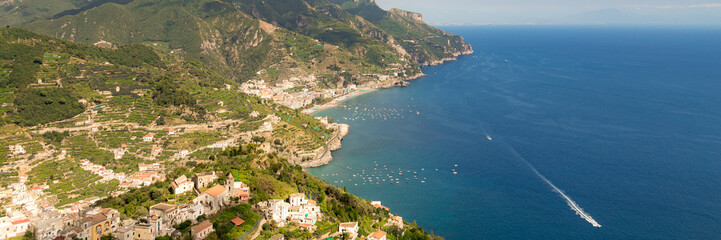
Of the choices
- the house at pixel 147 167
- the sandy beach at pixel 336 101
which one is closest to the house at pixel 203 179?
the house at pixel 147 167

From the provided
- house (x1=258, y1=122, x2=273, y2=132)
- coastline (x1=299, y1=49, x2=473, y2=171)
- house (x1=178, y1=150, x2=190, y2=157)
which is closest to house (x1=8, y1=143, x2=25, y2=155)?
house (x1=178, y1=150, x2=190, y2=157)

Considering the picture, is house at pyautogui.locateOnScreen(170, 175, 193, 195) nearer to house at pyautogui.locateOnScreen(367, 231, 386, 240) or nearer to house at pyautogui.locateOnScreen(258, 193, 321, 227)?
house at pyautogui.locateOnScreen(258, 193, 321, 227)

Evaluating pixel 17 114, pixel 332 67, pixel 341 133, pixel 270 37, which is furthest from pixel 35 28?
pixel 341 133

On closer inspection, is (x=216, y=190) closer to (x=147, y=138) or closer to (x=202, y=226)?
(x=202, y=226)

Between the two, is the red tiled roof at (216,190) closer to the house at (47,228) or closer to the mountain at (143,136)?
the mountain at (143,136)

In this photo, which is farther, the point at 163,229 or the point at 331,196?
the point at 331,196

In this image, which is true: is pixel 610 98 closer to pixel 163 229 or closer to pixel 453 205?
pixel 453 205

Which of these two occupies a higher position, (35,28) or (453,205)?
(35,28)

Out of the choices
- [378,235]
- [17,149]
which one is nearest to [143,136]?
[17,149]
